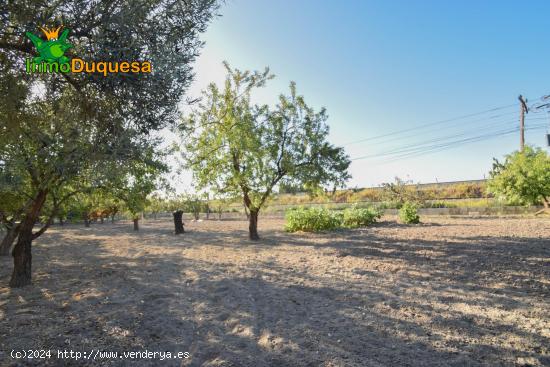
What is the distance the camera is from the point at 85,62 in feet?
16.9

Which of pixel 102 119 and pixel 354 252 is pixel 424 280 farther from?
pixel 102 119

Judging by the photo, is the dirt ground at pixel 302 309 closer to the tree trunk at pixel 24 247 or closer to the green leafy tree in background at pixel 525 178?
the tree trunk at pixel 24 247

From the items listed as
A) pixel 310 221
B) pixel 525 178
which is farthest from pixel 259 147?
pixel 525 178

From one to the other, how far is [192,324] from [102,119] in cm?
456

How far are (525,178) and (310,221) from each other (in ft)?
52.3

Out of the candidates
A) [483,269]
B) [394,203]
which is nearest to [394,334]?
[483,269]

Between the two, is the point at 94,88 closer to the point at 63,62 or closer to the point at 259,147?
the point at 63,62

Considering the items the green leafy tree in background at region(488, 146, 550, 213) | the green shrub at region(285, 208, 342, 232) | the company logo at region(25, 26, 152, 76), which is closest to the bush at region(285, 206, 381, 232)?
the green shrub at region(285, 208, 342, 232)

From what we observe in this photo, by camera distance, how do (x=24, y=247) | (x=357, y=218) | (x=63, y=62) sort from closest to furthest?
(x=63, y=62)
(x=24, y=247)
(x=357, y=218)

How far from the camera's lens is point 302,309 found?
597 centimetres

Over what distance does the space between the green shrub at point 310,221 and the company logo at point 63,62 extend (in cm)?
1411

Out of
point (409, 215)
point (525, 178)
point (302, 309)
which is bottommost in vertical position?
point (302, 309)

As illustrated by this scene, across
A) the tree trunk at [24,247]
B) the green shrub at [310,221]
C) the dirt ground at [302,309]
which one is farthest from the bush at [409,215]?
the tree trunk at [24,247]

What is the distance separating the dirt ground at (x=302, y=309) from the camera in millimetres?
4336
